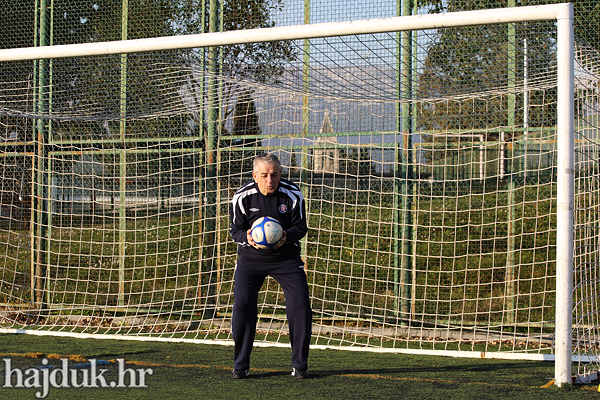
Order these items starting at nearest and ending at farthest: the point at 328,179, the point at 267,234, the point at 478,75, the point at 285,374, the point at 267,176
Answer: the point at 267,234 → the point at 267,176 → the point at 285,374 → the point at 478,75 → the point at 328,179

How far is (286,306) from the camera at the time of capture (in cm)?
442

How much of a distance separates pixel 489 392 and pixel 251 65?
3797 millimetres

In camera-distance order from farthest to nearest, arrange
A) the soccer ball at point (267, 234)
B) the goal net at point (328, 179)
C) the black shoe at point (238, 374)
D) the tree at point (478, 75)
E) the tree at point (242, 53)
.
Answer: the tree at point (242, 53) < the goal net at point (328, 179) < the tree at point (478, 75) < the black shoe at point (238, 374) < the soccer ball at point (267, 234)

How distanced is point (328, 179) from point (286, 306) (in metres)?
2.72

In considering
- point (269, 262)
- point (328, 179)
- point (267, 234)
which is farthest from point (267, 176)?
point (328, 179)

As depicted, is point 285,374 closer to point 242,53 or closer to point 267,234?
point 267,234

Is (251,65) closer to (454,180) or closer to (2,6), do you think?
(454,180)

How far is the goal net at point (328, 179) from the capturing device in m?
5.91

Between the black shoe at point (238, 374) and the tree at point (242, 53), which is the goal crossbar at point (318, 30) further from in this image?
the black shoe at point (238, 374)

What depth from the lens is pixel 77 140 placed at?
7797mm

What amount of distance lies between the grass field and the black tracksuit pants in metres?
0.22

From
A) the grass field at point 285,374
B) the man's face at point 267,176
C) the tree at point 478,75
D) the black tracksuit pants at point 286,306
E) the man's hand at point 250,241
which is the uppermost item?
the tree at point 478,75

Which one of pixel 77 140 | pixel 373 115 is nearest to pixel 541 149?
pixel 373 115

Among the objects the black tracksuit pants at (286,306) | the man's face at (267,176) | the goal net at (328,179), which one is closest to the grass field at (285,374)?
the black tracksuit pants at (286,306)
